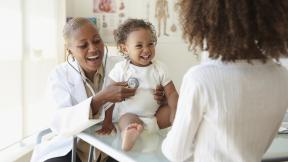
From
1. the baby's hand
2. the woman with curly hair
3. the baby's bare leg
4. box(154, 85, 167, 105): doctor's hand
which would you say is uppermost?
the woman with curly hair

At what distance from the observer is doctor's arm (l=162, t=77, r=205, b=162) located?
31.3 inches

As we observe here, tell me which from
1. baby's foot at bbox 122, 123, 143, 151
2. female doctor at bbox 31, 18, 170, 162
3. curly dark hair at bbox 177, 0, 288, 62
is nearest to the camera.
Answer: curly dark hair at bbox 177, 0, 288, 62

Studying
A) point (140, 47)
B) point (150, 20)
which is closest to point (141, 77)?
point (140, 47)

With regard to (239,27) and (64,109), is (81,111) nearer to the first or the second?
(64,109)

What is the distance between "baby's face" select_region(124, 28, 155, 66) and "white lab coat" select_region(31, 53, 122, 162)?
0.61 feet

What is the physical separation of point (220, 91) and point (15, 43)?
1.78m

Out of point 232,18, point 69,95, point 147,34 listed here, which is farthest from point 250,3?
point 69,95

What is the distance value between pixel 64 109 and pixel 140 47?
17.4 inches

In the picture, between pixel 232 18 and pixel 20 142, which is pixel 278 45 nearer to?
pixel 232 18

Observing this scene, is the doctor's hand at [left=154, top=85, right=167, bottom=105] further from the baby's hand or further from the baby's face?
the baby's hand

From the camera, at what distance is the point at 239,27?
77 centimetres

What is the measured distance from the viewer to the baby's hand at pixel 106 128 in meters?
1.39

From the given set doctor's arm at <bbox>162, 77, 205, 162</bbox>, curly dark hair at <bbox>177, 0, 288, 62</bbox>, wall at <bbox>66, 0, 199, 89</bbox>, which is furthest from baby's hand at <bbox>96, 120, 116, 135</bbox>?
wall at <bbox>66, 0, 199, 89</bbox>

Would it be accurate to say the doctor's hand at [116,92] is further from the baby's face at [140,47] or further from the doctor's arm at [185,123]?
the doctor's arm at [185,123]
